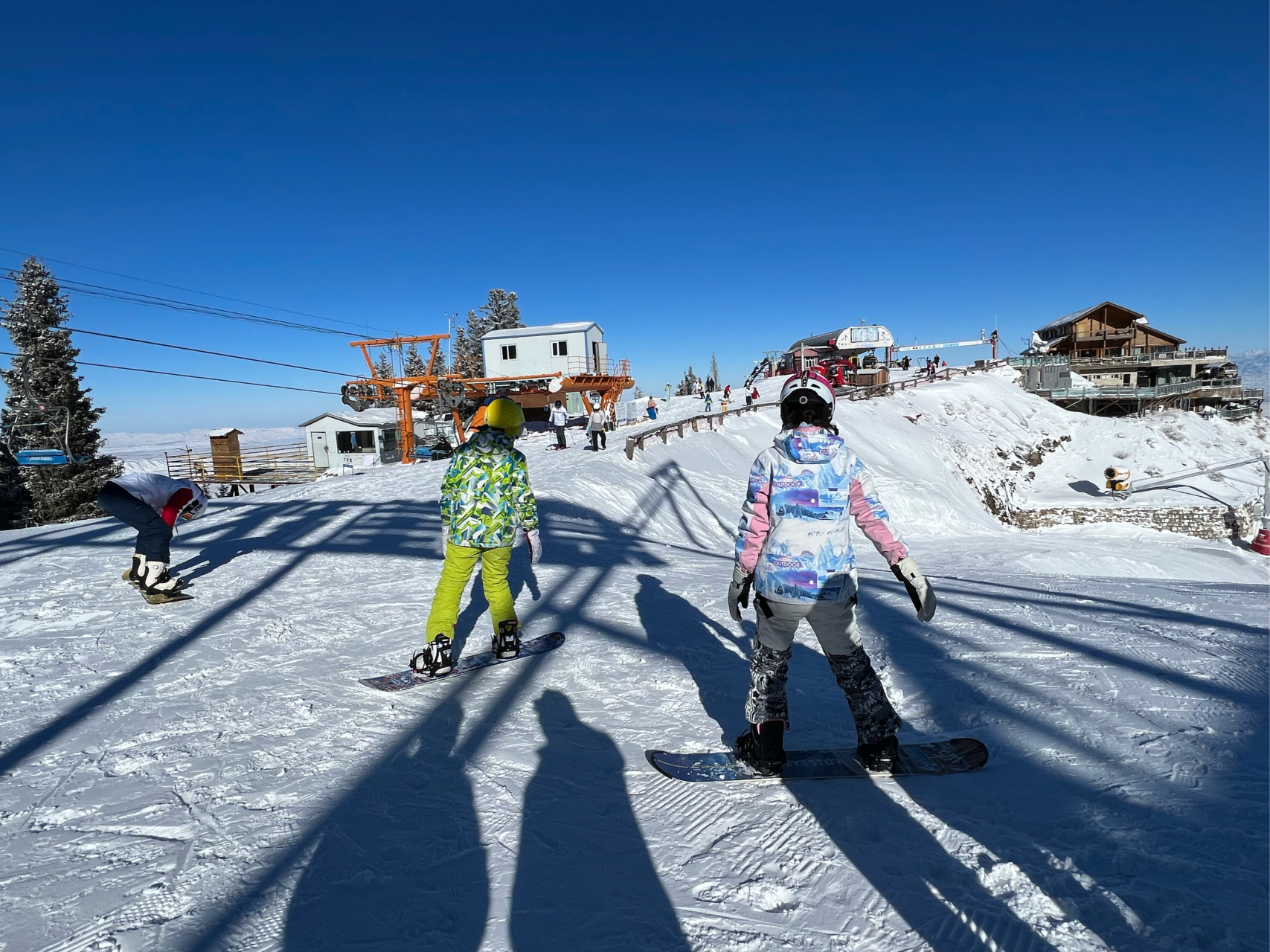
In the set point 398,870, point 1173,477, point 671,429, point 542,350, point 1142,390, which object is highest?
point 542,350

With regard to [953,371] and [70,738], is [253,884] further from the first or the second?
[953,371]

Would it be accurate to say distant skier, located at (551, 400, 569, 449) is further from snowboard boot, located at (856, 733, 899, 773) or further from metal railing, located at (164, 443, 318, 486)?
snowboard boot, located at (856, 733, 899, 773)

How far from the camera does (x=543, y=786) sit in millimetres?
3059

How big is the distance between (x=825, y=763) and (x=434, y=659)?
2617 millimetres

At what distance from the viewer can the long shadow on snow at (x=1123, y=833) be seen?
213 centimetres

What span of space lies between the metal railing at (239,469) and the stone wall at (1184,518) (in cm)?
3000

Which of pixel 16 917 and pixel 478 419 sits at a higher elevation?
pixel 478 419

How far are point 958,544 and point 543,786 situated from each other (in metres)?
13.3

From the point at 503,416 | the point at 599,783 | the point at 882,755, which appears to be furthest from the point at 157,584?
the point at 882,755

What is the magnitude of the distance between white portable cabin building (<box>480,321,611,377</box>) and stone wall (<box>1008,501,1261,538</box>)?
68.7ft

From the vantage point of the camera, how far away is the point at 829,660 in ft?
9.62

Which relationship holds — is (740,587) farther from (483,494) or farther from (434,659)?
(434,659)

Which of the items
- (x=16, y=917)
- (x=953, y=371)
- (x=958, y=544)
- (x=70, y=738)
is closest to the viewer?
(x=16, y=917)

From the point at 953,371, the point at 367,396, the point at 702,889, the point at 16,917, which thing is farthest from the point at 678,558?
the point at 953,371
